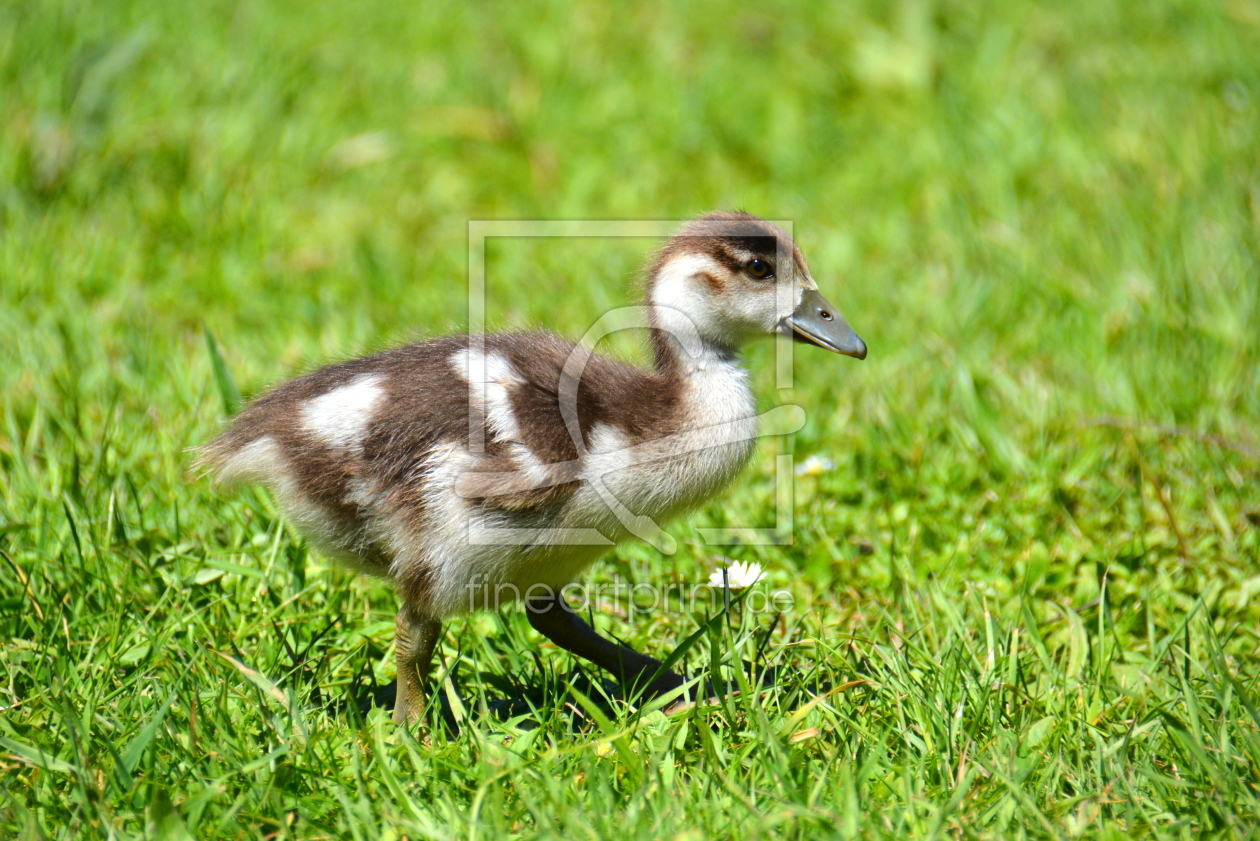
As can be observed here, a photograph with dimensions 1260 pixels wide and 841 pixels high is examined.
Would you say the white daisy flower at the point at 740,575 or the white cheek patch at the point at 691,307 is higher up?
the white cheek patch at the point at 691,307

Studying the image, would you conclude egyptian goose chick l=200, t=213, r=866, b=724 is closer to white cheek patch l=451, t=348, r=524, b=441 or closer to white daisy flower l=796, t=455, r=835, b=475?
white cheek patch l=451, t=348, r=524, b=441

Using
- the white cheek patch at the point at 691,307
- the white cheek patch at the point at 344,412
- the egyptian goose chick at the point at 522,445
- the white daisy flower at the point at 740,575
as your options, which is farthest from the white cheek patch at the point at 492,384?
the white daisy flower at the point at 740,575

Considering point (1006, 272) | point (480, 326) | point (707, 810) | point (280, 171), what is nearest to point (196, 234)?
point (280, 171)

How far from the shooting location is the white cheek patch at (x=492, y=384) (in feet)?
7.80

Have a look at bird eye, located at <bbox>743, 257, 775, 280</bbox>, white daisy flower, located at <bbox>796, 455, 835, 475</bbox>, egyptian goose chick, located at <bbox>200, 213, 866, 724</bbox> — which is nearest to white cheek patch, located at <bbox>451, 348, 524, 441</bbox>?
egyptian goose chick, located at <bbox>200, 213, 866, 724</bbox>

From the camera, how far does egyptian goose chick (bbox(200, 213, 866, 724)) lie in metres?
2.37

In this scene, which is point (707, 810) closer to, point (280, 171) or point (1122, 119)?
point (280, 171)

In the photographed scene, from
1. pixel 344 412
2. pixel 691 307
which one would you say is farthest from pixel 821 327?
pixel 344 412

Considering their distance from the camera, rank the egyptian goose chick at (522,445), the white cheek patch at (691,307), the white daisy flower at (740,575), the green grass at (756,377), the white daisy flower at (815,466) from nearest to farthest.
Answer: the green grass at (756,377), the egyptian goose chick at (522,445), the white cheek patch at (691,307), the white daisy flower at (740,575), the white daisy flower at (815,466)

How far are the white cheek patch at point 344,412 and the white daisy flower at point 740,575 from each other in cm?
94

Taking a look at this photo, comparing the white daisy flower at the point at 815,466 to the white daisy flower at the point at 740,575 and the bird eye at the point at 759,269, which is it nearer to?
the white daisy flower at the point at 740,575

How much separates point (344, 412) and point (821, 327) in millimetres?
1084

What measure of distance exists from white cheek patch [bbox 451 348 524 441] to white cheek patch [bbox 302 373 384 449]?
7.3 inches

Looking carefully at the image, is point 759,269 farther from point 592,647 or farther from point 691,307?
point 592,647
